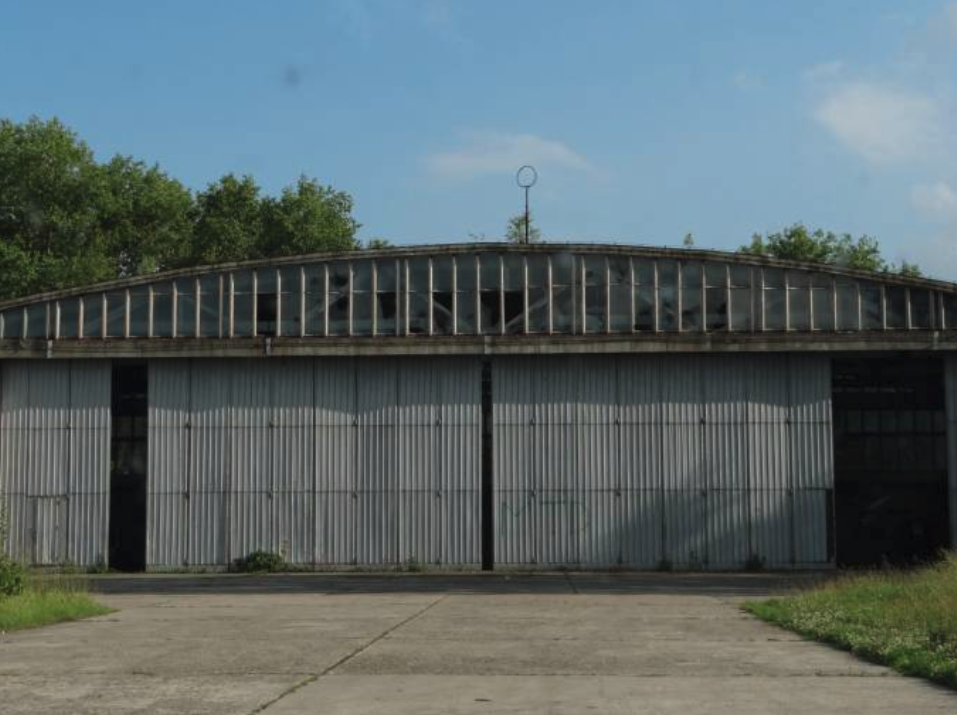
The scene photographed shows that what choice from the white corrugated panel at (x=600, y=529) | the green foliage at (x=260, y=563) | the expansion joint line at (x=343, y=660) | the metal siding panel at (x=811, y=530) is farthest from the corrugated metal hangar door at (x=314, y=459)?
the expansion joint line at (x=343, y=660)

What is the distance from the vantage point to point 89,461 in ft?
118

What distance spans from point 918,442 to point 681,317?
28.4ft

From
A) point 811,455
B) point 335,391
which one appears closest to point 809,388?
point 811,455

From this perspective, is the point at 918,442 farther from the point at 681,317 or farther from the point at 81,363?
the point at 81,363

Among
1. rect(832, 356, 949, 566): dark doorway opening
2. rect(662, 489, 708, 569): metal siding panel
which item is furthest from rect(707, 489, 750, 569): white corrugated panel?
rect(832, 356, 949, 566): dark doorway opening

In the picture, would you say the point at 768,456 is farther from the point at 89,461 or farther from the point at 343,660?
the point at 343,660

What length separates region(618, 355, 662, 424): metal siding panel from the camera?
3553 centimetres

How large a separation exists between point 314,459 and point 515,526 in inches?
243

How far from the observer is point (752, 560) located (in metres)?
34.9

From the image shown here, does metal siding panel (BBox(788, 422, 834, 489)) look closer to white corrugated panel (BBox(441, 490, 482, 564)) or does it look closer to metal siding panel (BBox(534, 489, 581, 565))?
metal siding panel (BBox(534, 489, 581, 565))

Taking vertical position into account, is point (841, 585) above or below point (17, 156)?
below

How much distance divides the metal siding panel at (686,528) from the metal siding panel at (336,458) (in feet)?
29.8

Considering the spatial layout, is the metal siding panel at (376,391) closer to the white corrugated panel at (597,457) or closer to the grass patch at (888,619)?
the white corrugated panel at (597,457)

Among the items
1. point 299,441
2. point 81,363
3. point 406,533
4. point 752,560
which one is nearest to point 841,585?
point 752,560
